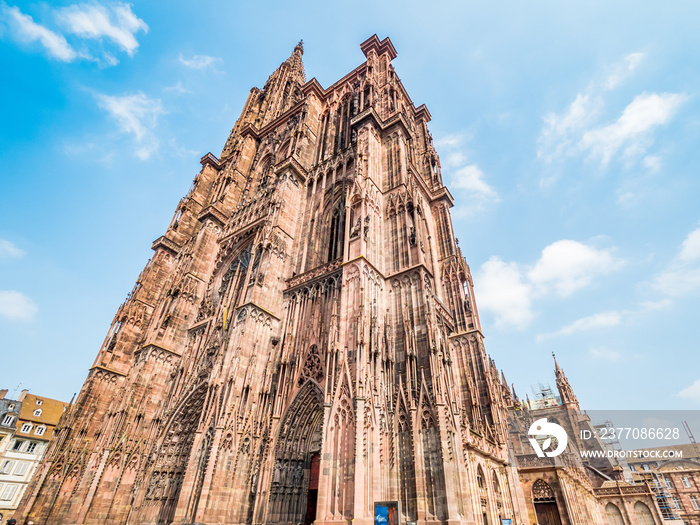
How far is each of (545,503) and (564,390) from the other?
30.9m

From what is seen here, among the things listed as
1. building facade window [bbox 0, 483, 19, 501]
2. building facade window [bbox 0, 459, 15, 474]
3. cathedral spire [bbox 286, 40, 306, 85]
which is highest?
cathedral spire [bbox 286, 40, 306, 85]

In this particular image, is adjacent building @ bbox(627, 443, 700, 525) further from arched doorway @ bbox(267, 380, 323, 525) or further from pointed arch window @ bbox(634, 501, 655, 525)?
arched doorway @ bbox(267, 380, 323, 525)

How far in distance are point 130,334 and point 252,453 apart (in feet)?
52.0

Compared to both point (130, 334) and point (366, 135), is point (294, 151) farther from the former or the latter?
point (130, 334)

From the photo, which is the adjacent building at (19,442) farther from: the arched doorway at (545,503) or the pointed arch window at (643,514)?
the pointed arch window at (643,514)

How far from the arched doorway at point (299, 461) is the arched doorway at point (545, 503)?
13.1m

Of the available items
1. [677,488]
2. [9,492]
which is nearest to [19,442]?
[9,492]

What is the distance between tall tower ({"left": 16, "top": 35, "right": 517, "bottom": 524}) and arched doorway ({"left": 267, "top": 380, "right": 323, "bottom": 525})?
53 millimetres

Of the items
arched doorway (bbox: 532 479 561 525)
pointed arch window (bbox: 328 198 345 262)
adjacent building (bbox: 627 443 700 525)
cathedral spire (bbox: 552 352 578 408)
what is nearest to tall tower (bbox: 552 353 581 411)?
cathedral spire (bbox: 552 352 578 408)

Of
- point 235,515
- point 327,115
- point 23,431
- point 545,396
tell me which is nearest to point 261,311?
point 235,515

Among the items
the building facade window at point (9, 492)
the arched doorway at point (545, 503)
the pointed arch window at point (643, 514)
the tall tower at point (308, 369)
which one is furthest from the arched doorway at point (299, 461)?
the building facade window at point (9, 492)

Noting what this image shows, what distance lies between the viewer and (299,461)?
45.4 ft

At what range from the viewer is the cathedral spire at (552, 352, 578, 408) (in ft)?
144

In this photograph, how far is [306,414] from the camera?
14.5 m
